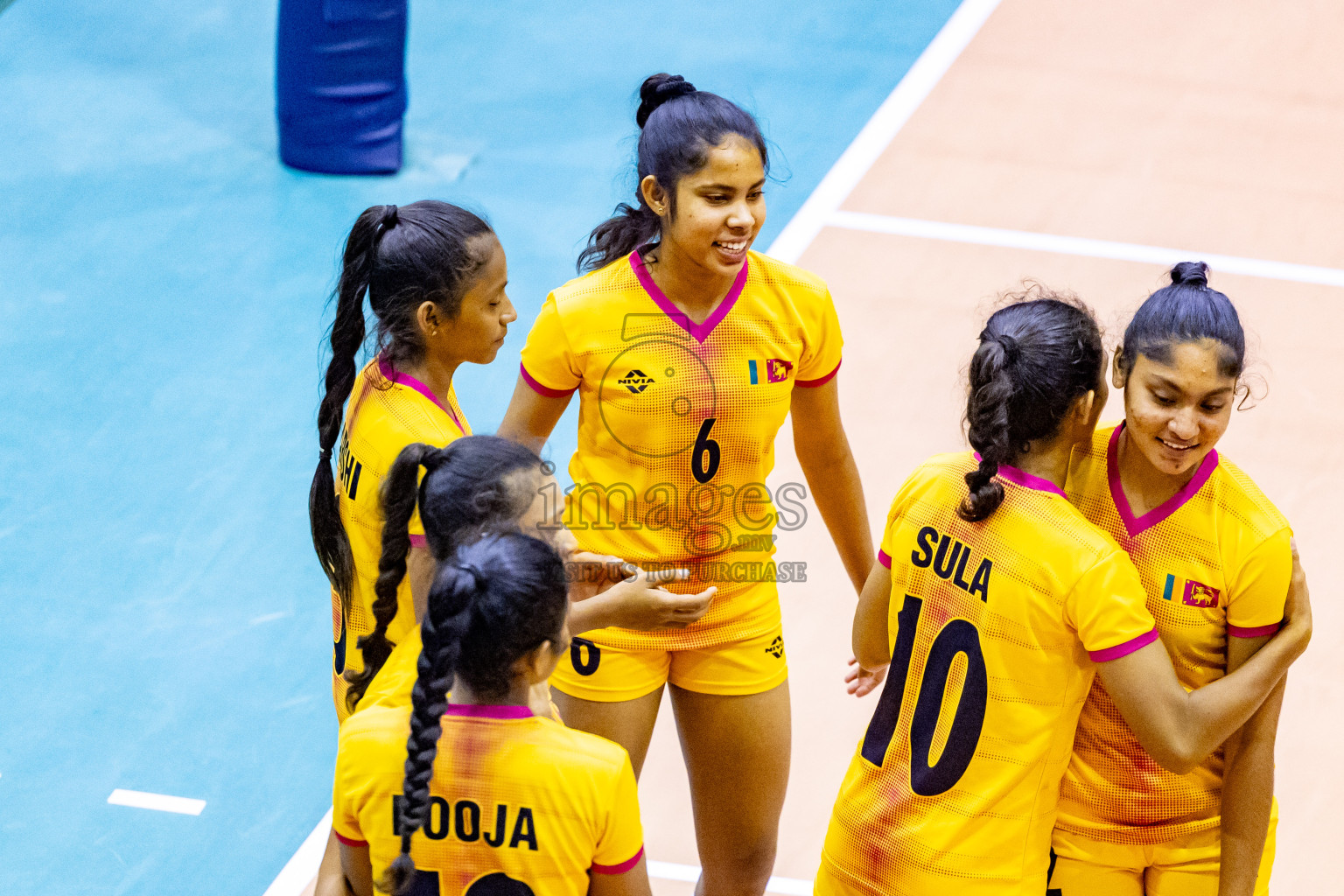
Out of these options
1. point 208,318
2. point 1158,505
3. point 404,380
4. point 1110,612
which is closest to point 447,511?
point 404,380

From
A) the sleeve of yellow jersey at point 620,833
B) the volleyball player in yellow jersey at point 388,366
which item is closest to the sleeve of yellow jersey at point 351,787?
the sleeve of yellow jersey at point 620,833

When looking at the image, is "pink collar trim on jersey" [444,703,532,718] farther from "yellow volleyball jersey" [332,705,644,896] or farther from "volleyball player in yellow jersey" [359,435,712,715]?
"volleyball player in yellow jersey" [359,435,712,715]

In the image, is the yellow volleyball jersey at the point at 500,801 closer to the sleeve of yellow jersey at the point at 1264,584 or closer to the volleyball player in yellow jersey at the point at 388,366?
the volleyball player in yellow jersey at the point at 388,366

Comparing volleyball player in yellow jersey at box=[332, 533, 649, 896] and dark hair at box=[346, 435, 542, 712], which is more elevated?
dark hair at box=[346, 435, 542, 712]

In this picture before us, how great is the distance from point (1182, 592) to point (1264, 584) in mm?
149

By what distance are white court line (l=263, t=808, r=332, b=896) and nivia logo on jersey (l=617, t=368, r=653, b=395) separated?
5.69 feet

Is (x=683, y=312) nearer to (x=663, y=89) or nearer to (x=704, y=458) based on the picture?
(x=704, y=458)

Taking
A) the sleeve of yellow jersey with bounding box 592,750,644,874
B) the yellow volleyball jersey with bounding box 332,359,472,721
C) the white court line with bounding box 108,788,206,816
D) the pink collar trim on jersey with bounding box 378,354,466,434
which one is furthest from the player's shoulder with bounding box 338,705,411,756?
the white court line with bounding box 108,788,206,816

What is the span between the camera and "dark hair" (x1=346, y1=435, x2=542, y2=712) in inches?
114

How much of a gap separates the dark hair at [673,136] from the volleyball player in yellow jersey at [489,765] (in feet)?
3.93

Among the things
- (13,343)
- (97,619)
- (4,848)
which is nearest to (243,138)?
(13,343)

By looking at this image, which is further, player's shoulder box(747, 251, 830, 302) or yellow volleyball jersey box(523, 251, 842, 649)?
player's shoulder box(747, 251, 830, 302)

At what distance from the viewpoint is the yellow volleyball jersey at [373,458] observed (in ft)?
10.6

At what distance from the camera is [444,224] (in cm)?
346
